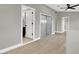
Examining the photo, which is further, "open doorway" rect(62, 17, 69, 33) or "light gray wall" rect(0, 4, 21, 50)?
"open doorway" rect(62, 17, 69, 33)

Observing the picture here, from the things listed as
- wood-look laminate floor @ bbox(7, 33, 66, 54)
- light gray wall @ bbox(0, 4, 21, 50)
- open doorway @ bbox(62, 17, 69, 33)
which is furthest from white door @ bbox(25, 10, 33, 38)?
open doorway @ bbox(62, 17, 69, 33)

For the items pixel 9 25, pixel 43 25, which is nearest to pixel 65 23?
pixel 43 25

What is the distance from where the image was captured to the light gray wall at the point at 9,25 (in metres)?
4.19

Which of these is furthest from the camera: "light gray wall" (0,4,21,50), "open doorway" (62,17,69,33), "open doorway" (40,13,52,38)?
"open doorway" (62,17,69,33)

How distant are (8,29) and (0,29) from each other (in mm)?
434

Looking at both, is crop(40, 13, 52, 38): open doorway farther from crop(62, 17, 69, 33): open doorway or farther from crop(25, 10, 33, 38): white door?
crop(62, 17, 69, 33): open doorway

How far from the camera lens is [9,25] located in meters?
4.55

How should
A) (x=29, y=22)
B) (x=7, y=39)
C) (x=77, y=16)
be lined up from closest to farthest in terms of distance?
(x=7, y=39) < (x=29, y=22) < (x=77, y=16)

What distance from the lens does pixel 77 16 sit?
41.4ft

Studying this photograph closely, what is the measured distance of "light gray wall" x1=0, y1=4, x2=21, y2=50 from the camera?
419 cm

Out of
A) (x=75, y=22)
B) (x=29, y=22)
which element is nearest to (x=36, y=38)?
(x=29, y=22)

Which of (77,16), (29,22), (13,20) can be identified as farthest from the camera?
(77,16)
